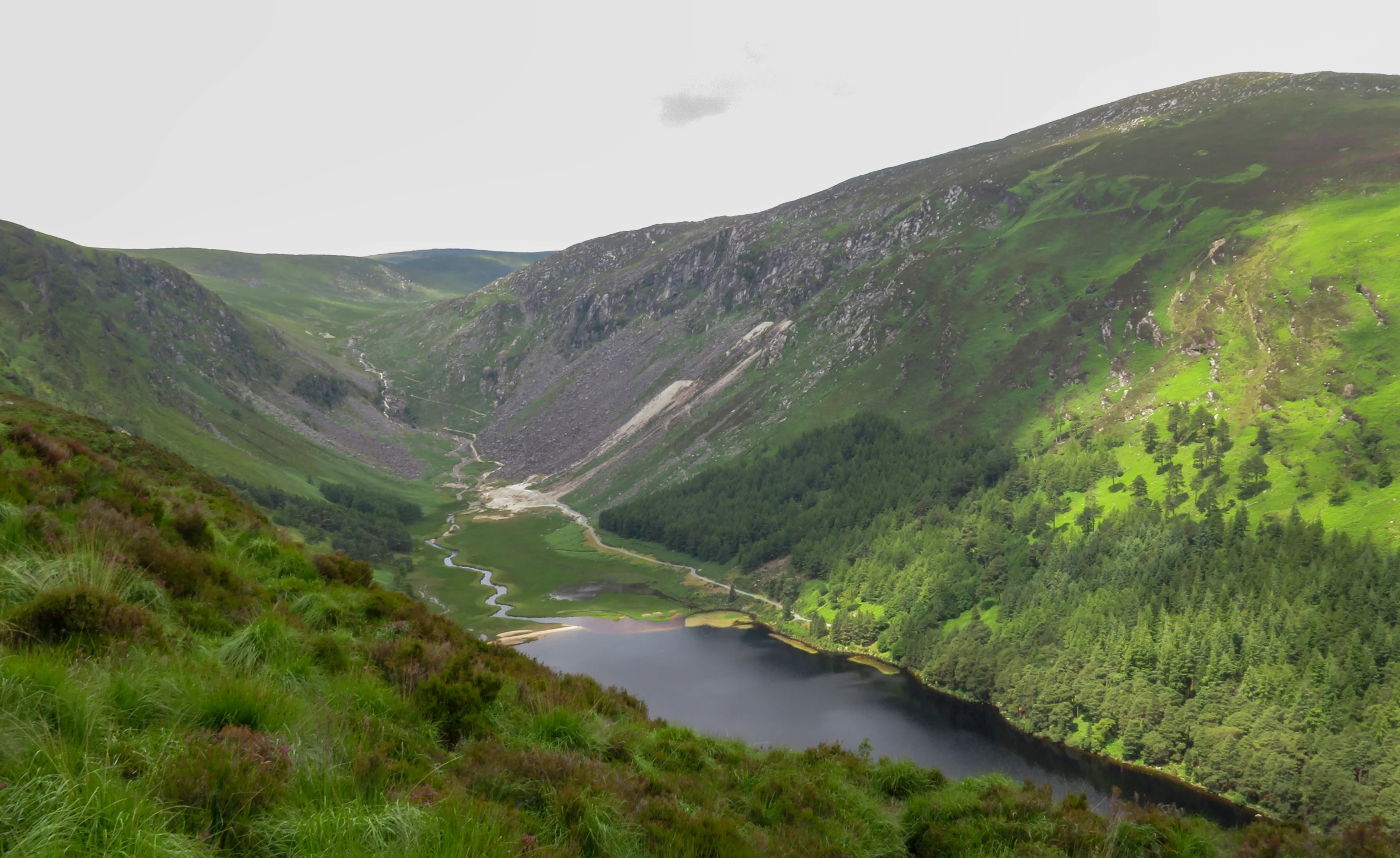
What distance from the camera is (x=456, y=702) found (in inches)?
432

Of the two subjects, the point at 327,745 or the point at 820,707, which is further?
the point at 820,707

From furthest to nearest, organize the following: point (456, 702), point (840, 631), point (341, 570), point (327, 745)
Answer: point (840, 631)
point (341, 570)
point (456, 702)
point (327, 745)

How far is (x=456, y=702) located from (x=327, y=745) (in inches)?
141

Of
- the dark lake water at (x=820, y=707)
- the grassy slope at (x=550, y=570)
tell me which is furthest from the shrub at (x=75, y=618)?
the grassy slope at (x=550, y=570)

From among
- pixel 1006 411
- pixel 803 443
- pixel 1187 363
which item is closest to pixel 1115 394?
pixel 1187 363

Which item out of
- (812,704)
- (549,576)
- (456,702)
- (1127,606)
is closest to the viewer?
(456,702)

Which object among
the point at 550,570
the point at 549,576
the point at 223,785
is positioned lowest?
the point at 549,576

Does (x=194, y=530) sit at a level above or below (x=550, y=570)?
above

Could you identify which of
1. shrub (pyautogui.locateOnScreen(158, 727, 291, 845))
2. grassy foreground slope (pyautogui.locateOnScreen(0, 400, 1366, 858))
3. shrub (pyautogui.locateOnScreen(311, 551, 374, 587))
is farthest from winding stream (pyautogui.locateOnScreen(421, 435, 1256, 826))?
shrub (pyautogui.locateOnScreen(158, 727, 291, 845))

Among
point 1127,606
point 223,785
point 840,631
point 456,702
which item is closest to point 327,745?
point 223,785

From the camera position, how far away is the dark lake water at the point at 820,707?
7106 centimetres

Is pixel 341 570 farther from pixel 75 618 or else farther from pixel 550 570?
pixel 550 570

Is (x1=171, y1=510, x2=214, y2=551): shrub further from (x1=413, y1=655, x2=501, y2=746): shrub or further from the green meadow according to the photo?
the green meadow

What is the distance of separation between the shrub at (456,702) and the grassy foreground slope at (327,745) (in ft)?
0.13
